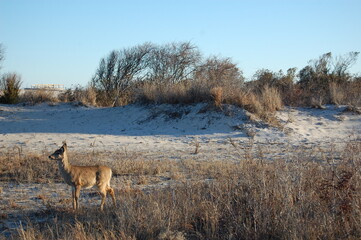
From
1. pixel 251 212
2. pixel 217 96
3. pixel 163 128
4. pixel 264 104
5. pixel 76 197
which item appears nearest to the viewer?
pixel 251 212

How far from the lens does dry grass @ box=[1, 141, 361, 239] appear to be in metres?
5.26

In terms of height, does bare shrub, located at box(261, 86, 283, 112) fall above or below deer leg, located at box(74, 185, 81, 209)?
above

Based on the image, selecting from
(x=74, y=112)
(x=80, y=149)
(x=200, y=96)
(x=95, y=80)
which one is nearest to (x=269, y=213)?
(x=80, y=149)

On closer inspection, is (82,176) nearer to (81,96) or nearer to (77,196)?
(77,196)

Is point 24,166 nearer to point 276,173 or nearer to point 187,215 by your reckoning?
point 187,215

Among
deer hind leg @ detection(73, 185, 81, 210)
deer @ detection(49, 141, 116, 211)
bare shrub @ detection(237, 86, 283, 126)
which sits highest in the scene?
bare shrub @ detection(237, 86, 283, 126)

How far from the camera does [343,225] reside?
17.5 ft

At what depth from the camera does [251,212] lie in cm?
580

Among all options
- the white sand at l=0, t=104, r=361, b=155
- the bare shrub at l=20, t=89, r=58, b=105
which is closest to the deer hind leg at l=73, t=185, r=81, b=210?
the white sand at l=0, t=104, r=361, b=155

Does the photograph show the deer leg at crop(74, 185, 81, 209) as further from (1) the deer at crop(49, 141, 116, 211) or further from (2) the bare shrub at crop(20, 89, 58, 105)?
(2) the bare shrub at crop(20, 89, 58, 105)

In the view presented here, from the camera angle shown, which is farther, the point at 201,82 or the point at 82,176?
the point at 201,82

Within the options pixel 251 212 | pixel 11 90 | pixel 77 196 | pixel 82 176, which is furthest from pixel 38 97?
pixel 251 212

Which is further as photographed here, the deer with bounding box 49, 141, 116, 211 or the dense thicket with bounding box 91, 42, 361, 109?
the dense thicket with bounding box 91, 42, 361, 109

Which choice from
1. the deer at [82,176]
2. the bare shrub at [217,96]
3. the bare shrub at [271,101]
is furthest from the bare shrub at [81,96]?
the deer at [82,176]
